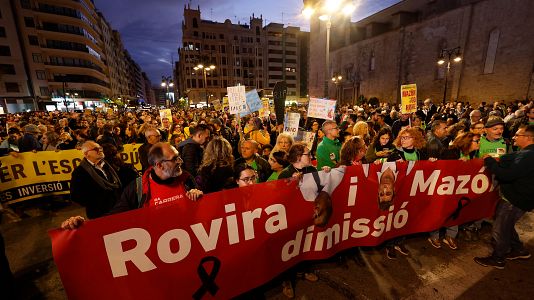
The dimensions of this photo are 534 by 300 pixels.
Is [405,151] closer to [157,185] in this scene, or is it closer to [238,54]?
[157,185]

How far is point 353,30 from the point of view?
151 ft

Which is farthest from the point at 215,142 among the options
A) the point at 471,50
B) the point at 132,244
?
the point at 471,50

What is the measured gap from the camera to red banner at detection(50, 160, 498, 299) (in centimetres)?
226

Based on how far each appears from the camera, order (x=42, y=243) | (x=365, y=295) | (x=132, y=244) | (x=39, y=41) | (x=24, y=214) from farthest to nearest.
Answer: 1. (x=39, y=41)
2. (x=24, y=214)
3. (x=42, y=243)
4. (x=365, y=295)
5. (x=132, y=244)

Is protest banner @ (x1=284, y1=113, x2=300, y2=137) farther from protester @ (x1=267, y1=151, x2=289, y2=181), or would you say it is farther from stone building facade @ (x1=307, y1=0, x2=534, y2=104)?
stone building facade @ (x1=307, y1=0, x2=534, y2=104)

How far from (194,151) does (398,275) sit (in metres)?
3.53

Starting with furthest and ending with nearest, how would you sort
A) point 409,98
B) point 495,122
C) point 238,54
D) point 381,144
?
point 238,54 → point 409,98 → point 381,144 → point 495,122

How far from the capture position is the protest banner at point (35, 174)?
569 cm

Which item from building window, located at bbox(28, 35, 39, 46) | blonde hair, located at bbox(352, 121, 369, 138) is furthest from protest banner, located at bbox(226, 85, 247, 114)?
building window, located at bbox(28, 35, 39, 46)

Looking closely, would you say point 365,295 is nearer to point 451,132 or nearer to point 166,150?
point 166,150

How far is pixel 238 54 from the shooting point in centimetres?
8612

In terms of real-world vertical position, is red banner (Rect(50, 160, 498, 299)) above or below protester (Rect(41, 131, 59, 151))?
below

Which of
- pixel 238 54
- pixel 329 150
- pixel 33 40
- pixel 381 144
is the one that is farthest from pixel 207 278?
pixel 238 54

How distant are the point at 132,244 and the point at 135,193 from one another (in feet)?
1.90
